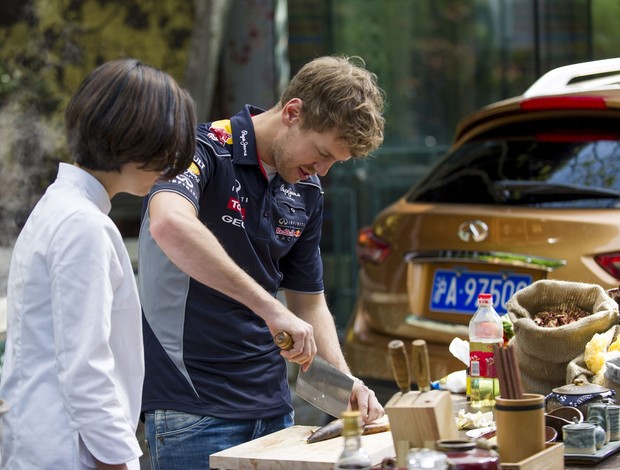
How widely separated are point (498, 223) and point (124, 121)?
2.74m

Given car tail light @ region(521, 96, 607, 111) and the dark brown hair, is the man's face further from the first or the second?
car tail light @ region(521, 96, 607, 111)

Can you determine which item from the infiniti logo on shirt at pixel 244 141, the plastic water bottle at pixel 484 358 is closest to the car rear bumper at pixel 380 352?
the plastic water bottle at pixel 484 358

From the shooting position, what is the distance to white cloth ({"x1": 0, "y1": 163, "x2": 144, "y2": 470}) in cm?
233

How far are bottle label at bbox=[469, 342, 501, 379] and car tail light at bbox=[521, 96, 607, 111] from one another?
6.04 feet

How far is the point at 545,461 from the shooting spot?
102 inches

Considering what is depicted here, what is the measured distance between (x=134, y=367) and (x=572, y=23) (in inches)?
350

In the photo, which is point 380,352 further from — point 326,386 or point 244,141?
point 244,141

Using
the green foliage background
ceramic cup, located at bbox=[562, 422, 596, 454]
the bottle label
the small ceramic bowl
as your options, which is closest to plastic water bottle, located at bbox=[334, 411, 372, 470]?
ceramic cup, located at bbox=[562, 422, 596, 454]

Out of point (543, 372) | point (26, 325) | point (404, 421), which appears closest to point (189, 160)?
point (26, 325)

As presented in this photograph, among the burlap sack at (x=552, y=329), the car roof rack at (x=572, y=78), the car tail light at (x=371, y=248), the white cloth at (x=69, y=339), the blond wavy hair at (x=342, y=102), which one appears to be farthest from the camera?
the car tail light at (x=371, y=248)

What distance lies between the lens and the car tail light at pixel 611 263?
451cm

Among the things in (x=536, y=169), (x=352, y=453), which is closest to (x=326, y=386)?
(x=352, y=453)

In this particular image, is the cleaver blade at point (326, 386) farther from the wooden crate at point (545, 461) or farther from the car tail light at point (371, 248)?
the car tail light at point (371, 248)

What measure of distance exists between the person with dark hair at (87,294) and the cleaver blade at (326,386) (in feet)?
2.94
